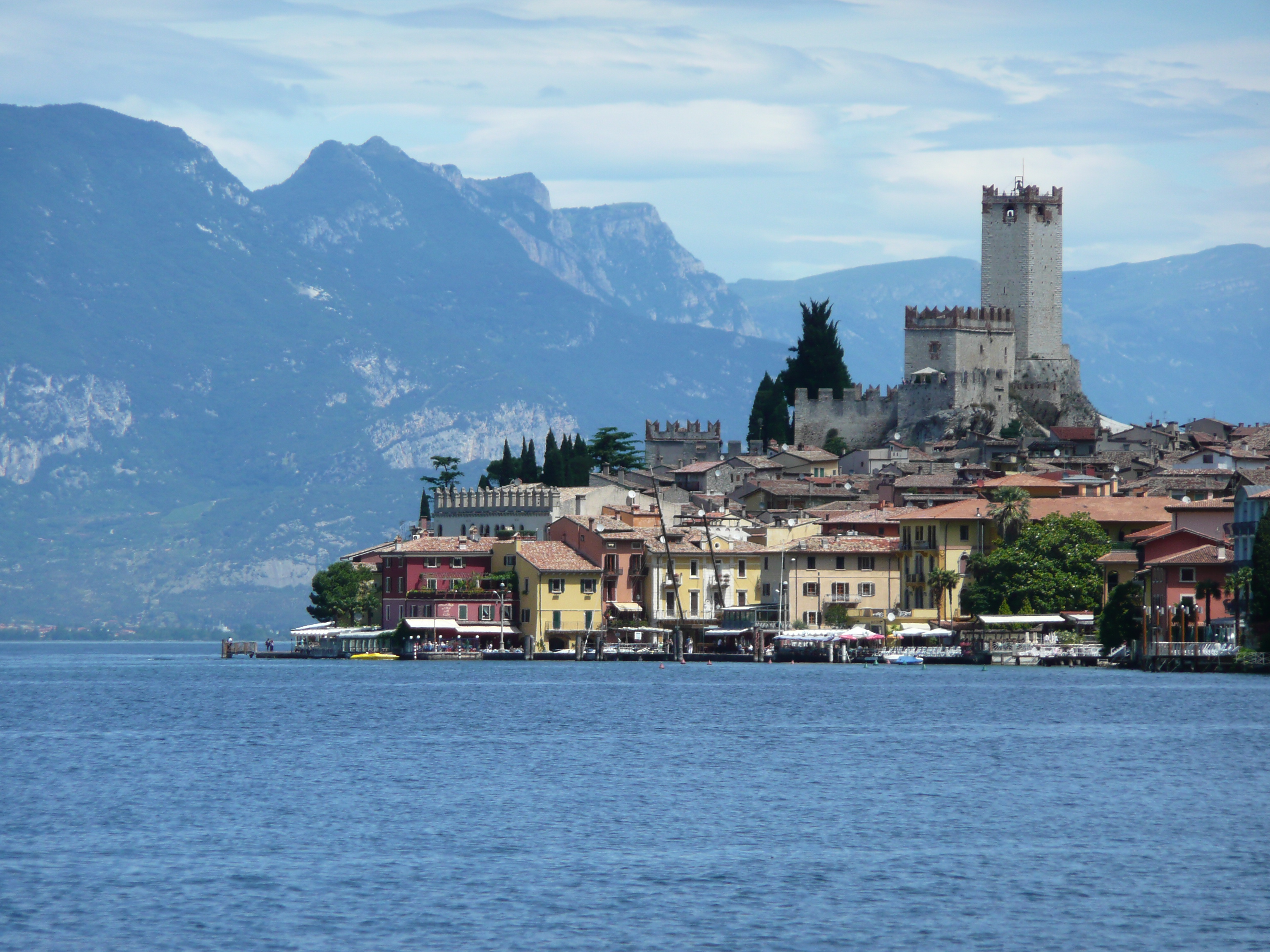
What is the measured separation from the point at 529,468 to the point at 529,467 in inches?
5.7

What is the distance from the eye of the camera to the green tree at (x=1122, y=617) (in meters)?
101

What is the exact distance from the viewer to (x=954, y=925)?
3522cm

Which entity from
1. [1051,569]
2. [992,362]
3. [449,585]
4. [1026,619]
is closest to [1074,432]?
[992,362]

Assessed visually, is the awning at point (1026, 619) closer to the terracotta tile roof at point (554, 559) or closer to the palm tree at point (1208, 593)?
the palm tree at point (1208, 593)

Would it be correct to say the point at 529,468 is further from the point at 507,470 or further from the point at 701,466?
the point at 701,466

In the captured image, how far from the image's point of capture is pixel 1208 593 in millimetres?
95438

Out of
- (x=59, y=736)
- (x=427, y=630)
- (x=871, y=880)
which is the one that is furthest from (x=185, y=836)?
(x=427, y=630)

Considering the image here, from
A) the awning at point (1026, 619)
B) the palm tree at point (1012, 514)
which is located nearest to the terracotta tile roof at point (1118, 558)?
the awning at point (1026, 619)

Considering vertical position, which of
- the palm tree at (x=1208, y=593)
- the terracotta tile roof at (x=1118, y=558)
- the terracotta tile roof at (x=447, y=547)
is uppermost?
the terracotta tile roof at (x=447, y=547)

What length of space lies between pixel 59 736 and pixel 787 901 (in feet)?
130

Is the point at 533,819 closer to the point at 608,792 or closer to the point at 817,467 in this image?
the point at 608,792

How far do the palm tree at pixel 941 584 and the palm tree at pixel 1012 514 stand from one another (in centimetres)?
339

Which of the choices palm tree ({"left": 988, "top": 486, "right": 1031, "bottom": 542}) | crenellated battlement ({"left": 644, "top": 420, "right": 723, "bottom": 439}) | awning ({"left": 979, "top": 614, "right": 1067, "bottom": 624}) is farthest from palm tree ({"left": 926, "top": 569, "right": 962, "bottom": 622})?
crenellated battlement ({"left": 644, "top": 420, "right": 723, "bottom": 439})

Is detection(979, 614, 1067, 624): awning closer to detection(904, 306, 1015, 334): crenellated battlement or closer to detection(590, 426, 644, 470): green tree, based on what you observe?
detection(904, 306, 1015, 334): crenellated battlement
